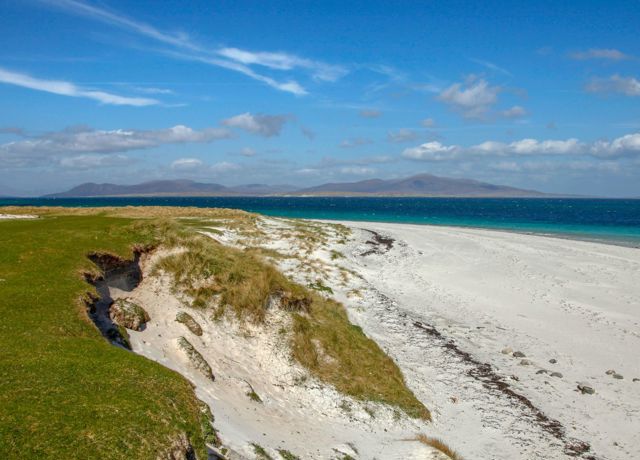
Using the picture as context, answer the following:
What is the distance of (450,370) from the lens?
18.0 m

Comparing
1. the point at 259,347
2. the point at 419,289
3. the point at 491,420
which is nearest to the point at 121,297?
the point at 259,347

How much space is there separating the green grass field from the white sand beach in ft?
6.08

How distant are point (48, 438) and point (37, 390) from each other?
1.51 m

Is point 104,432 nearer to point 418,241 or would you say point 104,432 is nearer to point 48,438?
point 48,438

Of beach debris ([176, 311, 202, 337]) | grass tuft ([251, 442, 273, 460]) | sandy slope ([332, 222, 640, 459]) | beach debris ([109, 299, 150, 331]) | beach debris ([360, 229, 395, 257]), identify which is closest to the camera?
grass tuft ([251, 442, 273, 460])

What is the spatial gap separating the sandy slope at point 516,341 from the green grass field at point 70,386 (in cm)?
847

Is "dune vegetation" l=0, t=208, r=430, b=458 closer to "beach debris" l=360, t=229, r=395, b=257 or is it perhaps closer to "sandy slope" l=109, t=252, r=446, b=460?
"sandy slope" l=109, t=252, r=446, b=460

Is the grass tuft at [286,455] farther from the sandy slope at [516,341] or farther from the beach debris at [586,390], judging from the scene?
the beach debris at [586,390]

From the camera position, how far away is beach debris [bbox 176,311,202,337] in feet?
50.5

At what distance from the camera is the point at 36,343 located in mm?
10211

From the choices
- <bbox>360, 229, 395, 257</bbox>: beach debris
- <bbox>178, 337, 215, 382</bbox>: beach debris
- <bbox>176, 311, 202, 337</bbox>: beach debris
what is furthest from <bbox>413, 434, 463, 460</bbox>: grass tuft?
<bbox>360, 229, 395, 257</bbox>: beach debris

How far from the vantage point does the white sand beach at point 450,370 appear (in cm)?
1259

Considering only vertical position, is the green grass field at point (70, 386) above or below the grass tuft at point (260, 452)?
above

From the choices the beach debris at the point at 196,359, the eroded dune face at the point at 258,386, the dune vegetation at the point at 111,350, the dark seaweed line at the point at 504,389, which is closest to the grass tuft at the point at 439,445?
the eroded dune face at the point at 258,386
